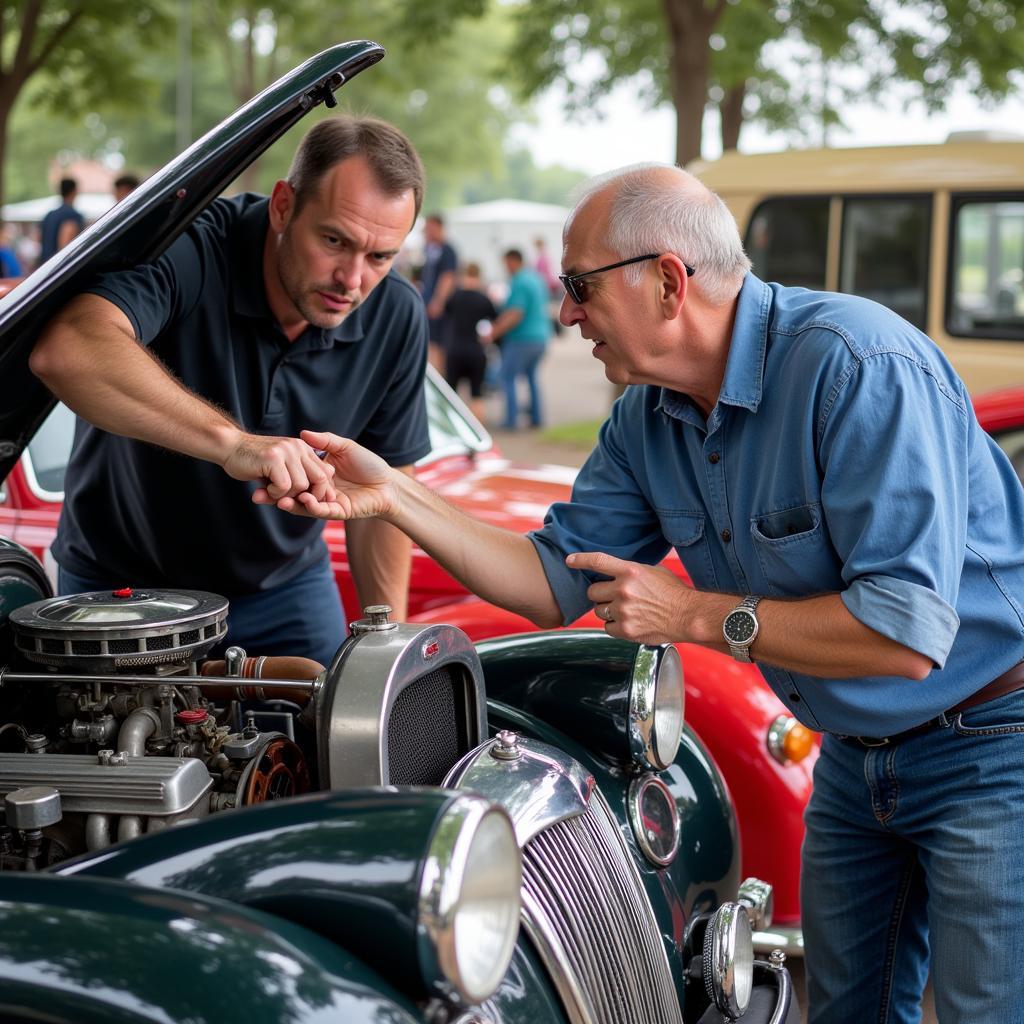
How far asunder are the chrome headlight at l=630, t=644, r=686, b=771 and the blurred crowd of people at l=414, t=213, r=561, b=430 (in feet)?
33.3

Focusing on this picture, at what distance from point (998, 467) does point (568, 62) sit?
1346cm

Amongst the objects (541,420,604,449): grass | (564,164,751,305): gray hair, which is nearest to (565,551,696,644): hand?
(564,164,751,305): gray hair

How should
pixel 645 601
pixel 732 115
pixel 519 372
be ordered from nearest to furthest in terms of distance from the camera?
1. pixel 645 601
2. pixel 519 372
3. pixel 732 115

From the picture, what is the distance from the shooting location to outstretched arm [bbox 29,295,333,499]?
223cm

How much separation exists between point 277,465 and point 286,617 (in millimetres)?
1126

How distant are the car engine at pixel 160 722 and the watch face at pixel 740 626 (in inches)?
17.9

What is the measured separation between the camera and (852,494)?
2062mm

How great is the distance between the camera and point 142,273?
8.57ft

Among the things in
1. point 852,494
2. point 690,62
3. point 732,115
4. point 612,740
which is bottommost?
point 612,740

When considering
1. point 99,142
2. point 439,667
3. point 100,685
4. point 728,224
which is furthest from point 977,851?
point 99,142

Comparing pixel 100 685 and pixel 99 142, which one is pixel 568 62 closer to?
pixel 100 685

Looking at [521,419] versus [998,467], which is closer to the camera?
[998,467]

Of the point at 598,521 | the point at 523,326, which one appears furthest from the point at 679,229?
the point at 523,326

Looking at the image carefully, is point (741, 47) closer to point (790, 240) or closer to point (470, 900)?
point (790, 240)
